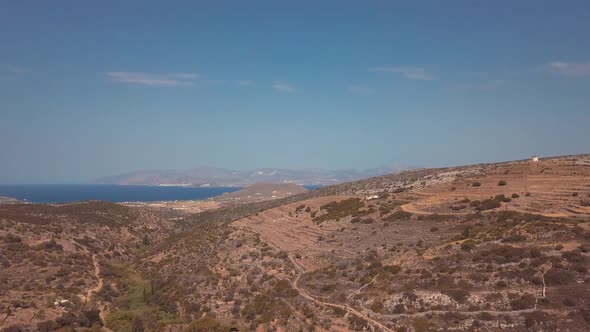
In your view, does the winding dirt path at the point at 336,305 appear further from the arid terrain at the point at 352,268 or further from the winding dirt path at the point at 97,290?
the winding dirt path at the point at 97,290

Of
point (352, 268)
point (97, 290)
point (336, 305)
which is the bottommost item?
point (97, 290)

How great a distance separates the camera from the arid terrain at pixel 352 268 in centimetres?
2303

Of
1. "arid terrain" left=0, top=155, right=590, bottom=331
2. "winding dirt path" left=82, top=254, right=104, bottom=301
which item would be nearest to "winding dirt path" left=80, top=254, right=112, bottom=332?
"winding dirt path" left=82, top=254, right=104, bottom=301

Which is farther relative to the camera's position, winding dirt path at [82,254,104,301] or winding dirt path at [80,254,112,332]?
winding dirt path at [82,254,104,301]

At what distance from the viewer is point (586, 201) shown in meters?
35.1

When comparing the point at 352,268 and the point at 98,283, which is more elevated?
the point at 352,268

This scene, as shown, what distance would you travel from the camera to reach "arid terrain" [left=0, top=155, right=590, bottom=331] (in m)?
23.0

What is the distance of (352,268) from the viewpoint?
1303 inches

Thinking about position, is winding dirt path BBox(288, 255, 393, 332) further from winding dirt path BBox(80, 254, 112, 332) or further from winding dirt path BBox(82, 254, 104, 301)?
winding dirt path BBox(82, 254, 104, 301)

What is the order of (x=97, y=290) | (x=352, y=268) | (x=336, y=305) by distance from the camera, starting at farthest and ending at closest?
(x=97, y=290) < (x=352, y=268) < (x=336, y=305)

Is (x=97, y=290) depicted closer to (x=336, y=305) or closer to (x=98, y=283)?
(x=98, y=283)

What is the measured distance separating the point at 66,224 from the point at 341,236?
45.4 meters

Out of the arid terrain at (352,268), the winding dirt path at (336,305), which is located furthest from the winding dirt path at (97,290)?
the winding dirt path at (336,305)

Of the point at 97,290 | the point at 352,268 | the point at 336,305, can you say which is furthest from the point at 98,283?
the point at 336,305
